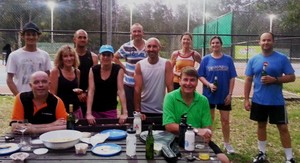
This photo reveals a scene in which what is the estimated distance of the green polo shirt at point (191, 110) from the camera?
341 centimetres

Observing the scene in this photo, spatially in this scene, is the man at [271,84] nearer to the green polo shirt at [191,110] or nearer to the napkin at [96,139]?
the green polo shirt at [191,110]

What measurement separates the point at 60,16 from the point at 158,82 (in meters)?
36.6

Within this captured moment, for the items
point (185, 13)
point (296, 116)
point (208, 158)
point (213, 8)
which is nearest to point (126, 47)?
point (208, 158)

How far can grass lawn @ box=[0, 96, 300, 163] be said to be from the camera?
5208 millimetres

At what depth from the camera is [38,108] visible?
11.1 ft

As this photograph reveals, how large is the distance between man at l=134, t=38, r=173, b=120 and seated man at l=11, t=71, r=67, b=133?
4.07 feet

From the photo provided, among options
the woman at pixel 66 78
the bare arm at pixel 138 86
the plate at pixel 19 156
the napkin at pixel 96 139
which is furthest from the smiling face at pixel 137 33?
the plate at pixel 19 156

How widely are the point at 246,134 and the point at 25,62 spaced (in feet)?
14.7

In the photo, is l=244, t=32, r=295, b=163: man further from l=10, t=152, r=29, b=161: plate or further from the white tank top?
l=10, t=152, r=29, b=161: plate

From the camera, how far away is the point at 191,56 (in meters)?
5.32

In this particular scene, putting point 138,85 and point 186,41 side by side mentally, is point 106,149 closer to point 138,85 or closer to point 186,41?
point 138,85

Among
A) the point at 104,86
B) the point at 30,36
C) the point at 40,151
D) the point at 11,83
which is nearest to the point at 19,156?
the point at 40,151

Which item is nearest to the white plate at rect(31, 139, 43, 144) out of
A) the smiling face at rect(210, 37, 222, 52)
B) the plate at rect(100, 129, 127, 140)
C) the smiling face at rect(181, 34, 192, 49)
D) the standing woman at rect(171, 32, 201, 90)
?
the plate at rect(100, 129, 127, 140)

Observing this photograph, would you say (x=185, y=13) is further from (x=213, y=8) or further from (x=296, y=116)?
(x=296, y=116)
